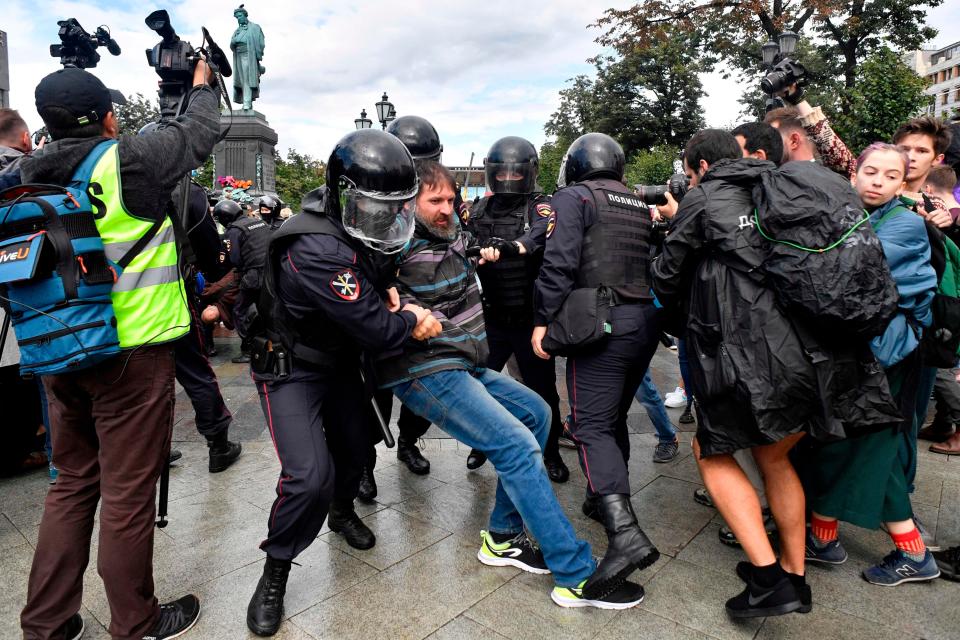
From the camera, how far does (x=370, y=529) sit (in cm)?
324

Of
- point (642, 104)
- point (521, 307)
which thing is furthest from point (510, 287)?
point (642, 104)

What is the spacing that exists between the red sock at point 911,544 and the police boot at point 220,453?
3.77 meters

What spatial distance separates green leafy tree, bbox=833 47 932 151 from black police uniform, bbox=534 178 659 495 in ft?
25.6

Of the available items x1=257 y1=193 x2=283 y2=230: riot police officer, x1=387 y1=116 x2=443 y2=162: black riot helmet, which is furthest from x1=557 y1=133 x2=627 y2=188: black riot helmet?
x1=257 y1=193 x2=283 y2=230: riot police officer

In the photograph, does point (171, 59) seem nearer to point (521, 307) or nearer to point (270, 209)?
point (521, 307)

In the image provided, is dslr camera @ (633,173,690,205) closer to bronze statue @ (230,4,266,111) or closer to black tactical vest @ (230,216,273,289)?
black tactical vest @ (230,216,273,289)

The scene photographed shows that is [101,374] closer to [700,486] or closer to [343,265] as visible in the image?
[343,265]

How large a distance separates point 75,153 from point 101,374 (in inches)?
30.0

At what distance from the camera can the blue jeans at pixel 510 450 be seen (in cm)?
253

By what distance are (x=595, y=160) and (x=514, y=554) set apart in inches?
76.7

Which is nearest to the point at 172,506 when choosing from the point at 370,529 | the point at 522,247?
the point at 370,529

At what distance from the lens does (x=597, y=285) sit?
3.00 meters

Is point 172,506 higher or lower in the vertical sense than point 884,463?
lower

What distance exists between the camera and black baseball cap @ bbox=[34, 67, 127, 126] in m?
2.17
